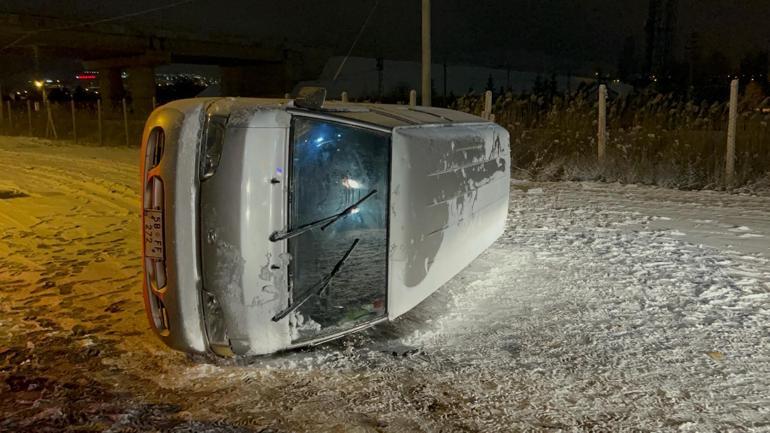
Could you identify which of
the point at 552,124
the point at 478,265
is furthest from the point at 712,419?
the point at 552,124

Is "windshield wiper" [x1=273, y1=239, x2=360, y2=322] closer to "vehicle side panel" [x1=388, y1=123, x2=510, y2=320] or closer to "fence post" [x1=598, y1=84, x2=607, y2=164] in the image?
"vehicle side panel" [x1=388, y1=123, x2=510, y2=320]

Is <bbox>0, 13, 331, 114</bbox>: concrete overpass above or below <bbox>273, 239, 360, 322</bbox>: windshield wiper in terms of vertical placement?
above

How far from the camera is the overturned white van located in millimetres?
3580

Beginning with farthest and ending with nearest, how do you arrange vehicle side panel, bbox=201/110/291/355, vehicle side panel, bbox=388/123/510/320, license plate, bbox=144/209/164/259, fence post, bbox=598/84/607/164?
1. fence post, bbox=598/84/607/164
2. vehicle side panel, bbox=388/123/510/320
3. license plate, bbox=144/209/164/259
4. vehicle side panel, bbox=201/110/291/355

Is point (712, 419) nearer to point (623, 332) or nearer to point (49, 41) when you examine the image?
point (623, 332)

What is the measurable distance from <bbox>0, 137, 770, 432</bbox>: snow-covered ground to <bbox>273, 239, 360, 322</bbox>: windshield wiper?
442 millimetres

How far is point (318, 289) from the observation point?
388 cm

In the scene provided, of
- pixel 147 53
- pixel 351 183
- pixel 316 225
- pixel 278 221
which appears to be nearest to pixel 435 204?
pixel 351 183

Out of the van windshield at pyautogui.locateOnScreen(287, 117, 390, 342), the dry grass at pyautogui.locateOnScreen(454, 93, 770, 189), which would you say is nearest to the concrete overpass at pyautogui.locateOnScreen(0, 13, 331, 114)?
the dry grass at pyautogui.locateOnScreen(454, 93, 770, 189)

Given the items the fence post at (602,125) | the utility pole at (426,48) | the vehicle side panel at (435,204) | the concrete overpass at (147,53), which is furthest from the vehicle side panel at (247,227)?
the concrete overpass at (147,53)

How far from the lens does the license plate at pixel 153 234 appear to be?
12.2ft

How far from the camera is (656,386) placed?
12.1 ft

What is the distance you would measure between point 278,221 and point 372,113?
122 centimetres

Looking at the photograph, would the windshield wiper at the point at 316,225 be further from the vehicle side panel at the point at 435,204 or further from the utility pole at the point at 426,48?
the utility pole at the point at 426,48
